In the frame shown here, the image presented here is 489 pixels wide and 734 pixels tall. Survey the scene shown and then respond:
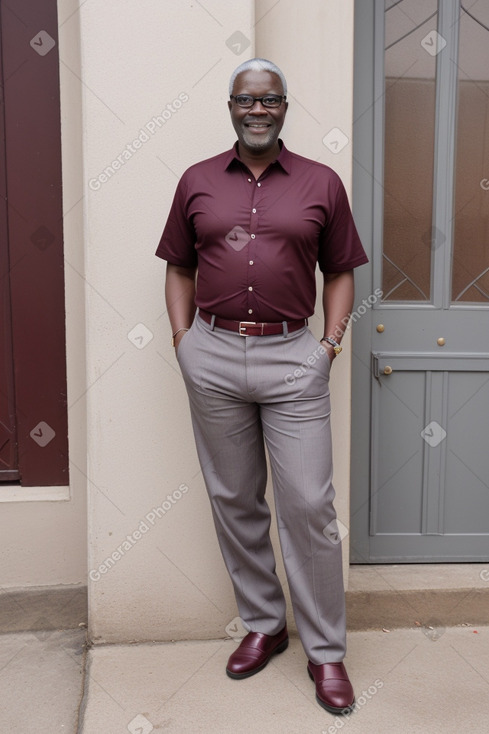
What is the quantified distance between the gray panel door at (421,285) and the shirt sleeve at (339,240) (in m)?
0.54

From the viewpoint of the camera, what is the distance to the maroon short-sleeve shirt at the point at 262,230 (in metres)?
2.39

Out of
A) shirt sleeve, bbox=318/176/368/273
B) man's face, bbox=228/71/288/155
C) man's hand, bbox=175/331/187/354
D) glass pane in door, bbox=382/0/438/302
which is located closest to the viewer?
man's face, bbox=228/71/288/155

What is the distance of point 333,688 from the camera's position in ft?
8.09

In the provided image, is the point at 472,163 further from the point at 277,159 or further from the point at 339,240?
the point at 277,159

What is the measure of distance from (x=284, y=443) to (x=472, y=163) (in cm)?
147

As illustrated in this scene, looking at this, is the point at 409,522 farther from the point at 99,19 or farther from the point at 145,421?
the point at 99,19

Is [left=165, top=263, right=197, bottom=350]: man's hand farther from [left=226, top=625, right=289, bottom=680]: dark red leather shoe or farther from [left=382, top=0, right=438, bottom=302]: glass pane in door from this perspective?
[left=226, top=625, right=289, bottom=680]: dark red leather shoe

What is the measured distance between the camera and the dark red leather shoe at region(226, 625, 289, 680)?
2650mm

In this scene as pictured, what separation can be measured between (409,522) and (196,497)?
0.96 m

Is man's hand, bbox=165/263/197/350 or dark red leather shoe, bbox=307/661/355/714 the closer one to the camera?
dark red leather shoe, bbox=307/661/355/714

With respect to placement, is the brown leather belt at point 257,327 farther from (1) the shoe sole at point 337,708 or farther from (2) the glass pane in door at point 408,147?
(1) the shoe sole at point 337,708

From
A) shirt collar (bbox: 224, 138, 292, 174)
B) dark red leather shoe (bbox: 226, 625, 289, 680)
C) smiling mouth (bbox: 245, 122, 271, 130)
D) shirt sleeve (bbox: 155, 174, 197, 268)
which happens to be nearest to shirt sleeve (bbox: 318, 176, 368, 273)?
shirt collar (bbox: 224, 138, 292, 174)

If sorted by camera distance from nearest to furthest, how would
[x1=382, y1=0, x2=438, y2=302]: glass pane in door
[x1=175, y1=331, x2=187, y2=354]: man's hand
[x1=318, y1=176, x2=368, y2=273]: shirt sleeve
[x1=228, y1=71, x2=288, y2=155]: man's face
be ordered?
[x1=228, y1=71, x2=288, y2=155]: man's face → [x1=318, y1=176, x2=368, y2=273]: shirt sleeve → [x1=175, y1=331, x2=187, y2=354]: man's hand → [x1=382, y1=0, x2=438, y2=302]: glass pane in door

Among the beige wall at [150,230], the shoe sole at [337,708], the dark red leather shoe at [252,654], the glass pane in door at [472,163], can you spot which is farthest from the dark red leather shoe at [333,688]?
the glass pane in door at [472,163]
